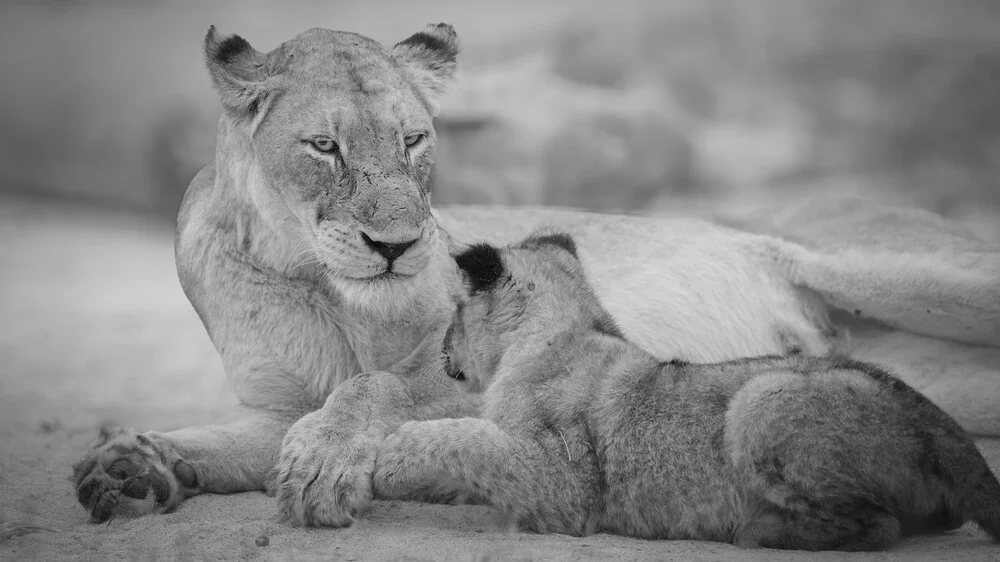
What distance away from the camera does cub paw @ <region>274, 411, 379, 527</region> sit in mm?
3326

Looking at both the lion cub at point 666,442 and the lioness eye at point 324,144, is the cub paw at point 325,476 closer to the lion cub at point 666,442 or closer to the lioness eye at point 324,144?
the lion cub at point 666,442

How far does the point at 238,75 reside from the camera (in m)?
4.21

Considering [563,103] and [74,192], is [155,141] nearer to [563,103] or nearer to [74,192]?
[74,192]

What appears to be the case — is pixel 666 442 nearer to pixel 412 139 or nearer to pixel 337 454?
pixel 337 454

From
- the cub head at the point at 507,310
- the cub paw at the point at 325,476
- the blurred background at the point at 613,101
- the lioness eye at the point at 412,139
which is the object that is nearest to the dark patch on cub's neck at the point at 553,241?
the cub head at the point at 507,310

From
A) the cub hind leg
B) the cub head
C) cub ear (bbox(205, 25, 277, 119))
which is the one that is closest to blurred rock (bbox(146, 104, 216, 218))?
cub ear (bbox(205, 25, 277, 119))

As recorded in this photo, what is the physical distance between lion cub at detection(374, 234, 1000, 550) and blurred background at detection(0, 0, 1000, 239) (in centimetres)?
619

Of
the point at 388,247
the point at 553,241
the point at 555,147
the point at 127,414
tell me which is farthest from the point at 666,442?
the point at 555,147

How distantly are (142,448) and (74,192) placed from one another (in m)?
6.73

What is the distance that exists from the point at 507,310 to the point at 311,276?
107cm

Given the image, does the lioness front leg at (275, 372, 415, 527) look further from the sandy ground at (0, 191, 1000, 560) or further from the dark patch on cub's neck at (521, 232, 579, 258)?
the dark patch on cub's neck at (521, 232, 579, 258)

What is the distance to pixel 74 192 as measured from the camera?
976 cm

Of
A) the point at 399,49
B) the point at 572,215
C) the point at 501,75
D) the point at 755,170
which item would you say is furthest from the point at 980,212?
the point at 399,49

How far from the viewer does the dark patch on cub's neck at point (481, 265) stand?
3.50m
